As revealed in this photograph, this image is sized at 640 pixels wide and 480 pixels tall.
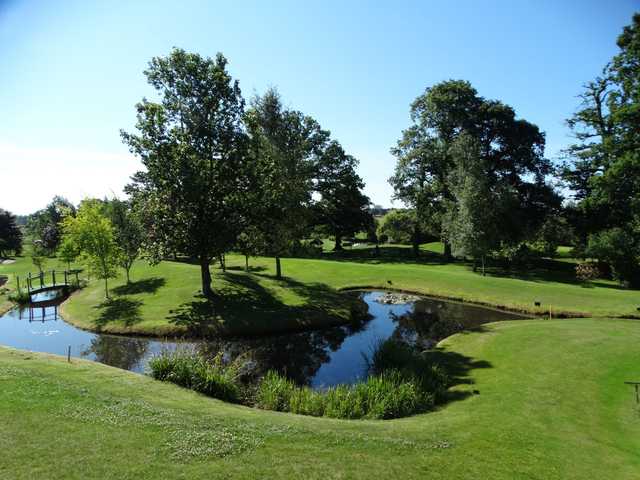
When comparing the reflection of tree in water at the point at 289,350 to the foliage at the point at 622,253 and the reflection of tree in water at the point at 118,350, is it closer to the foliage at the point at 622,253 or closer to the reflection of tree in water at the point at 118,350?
the reflection of tree in water at the point at 118,350

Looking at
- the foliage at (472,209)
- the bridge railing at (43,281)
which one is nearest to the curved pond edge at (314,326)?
the bridge railing at (43,281)

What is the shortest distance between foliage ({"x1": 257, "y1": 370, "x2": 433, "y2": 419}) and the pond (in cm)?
402

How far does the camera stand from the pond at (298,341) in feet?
71.8

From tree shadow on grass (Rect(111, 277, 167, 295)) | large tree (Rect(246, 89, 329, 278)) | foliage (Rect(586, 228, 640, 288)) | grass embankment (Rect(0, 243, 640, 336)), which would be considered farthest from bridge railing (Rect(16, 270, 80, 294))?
foliage (Rect(586, 228, 640, 288))

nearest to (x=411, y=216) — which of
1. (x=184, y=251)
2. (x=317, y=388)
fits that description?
(x=184, y=251)

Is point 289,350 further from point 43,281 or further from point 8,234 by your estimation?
point 8,234

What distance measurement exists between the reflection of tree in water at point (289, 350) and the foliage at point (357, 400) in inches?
161

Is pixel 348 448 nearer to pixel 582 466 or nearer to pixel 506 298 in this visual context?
pixel 582 466

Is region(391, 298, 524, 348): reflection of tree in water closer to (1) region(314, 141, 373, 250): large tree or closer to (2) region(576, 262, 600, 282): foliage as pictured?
(2) region(576, 262, 600, 282): foliage

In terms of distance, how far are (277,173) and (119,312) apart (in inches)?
684

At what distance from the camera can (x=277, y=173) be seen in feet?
118

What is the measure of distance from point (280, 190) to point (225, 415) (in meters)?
25.7

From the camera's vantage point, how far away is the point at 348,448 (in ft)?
34.3

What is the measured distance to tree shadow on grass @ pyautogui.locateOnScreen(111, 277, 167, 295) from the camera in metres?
36.0
